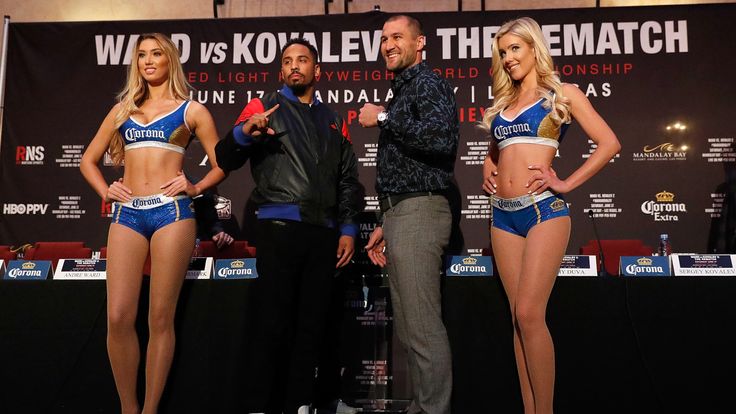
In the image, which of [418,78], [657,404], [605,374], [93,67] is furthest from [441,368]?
[93,67]

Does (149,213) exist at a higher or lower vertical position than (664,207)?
lower

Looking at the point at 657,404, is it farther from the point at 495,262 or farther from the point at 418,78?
the point at 418,78

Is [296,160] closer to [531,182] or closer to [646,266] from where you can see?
[531,182]

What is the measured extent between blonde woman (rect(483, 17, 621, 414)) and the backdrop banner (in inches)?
91.4

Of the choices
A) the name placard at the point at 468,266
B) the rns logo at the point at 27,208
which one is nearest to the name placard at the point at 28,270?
the name placard at the point at 468,266

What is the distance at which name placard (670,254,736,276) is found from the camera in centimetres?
272

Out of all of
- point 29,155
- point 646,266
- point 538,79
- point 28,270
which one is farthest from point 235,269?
point 29,155

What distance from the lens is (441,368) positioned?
251cm

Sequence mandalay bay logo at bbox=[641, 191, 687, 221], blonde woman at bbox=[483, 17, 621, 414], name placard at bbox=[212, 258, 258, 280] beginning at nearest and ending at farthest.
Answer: blonde woman at bbox=[483, 17, 621, 414]
name placard at bbox=[212, 258, 258, 280]
mandalay bay logo at bbox=[641, 191, 687, 221]

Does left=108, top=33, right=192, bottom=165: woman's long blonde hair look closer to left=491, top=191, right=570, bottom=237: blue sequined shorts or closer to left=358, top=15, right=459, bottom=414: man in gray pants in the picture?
left=358, top=15, right=459, bottom=414: man in gray pants

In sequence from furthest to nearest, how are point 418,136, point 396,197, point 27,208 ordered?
point 27,208 → point 396,197 → point 418,136

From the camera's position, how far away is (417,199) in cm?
261

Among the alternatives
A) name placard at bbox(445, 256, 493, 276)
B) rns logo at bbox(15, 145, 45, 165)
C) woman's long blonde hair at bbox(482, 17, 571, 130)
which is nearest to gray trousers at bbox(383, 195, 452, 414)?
name placard at bbox(445, 256, 493, 276)

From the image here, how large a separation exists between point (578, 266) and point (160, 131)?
75.0 inches
